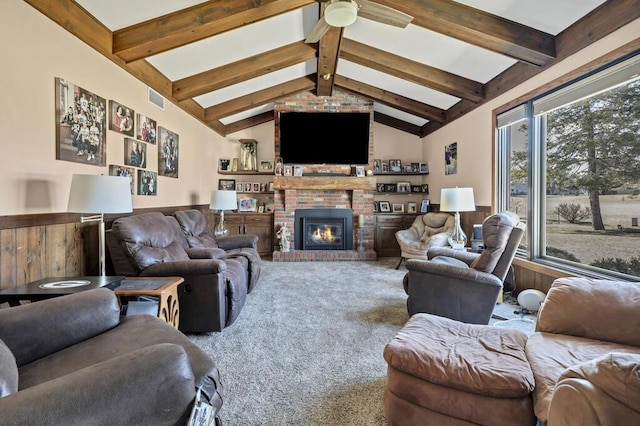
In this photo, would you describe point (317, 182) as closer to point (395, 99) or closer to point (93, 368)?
point (395, 99)

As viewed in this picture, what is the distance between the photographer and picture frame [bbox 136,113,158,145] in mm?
3280

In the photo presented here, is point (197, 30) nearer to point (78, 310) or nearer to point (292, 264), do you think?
point (78, 310)

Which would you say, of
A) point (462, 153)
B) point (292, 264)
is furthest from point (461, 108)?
point (292, 264)

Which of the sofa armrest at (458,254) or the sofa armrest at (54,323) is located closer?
the sofa armrest at (54,323)

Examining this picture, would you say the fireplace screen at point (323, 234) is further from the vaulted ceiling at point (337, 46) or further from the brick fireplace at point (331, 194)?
the vaulted ceiling at point (337, 46)

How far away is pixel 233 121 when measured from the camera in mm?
6152

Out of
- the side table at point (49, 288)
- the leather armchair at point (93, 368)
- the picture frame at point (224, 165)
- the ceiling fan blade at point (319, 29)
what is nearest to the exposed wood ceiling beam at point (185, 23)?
the ceiling fan blade at point (319, 29)

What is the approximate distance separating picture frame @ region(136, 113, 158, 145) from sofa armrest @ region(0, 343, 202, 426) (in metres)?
3.03

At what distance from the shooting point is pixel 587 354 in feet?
4.48

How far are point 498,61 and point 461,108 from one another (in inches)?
47.7

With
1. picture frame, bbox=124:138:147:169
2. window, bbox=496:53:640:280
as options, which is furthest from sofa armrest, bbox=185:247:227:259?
window, bbox=496:53:640:280

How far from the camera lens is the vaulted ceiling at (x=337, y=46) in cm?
256

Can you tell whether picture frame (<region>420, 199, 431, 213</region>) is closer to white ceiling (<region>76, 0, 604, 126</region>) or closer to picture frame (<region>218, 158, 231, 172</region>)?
white ceiling (<region>76, 0, 604, 126</region>)

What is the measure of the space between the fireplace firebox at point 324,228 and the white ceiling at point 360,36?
8.55 feet
